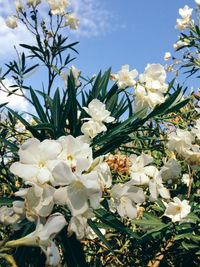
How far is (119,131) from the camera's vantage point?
1019 millimetres

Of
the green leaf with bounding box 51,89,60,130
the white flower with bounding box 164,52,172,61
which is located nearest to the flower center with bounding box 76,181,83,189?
the green leaf with bounding box 51,89,60,130

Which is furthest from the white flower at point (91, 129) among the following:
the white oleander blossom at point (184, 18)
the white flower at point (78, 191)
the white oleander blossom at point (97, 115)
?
the white oleander blossom at point (184, 18)

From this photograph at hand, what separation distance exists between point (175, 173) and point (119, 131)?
0.30 meters

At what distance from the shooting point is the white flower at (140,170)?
887 mm

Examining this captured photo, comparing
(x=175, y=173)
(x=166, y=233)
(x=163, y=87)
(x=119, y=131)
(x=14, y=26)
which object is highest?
(x=14, y=26)

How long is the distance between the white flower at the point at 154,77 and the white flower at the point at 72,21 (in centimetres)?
177

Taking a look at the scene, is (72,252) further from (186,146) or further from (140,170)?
(186,146)

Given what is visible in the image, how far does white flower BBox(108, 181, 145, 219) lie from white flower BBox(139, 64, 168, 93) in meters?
0.45

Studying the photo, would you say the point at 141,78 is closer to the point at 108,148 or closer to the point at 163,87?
the point at 163,87

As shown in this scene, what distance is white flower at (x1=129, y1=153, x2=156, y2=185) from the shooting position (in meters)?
0.89

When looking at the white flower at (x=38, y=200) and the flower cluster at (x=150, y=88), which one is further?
the flower cluster at (x=150, y=88)

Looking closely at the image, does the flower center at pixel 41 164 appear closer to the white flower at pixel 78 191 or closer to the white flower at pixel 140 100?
the white flower at pixel 78 191

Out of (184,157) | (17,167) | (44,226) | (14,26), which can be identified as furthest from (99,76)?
(14,26)

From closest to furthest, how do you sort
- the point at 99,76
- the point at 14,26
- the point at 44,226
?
the point at 44,226 < the point at 99,76 < the point at 14,26
